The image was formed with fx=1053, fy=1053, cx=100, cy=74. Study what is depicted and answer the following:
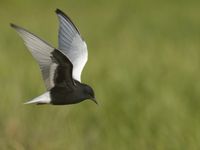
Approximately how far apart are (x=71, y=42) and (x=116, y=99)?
54.0 inches

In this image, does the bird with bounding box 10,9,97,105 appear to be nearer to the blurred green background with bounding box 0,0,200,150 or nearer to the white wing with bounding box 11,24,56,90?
the white wing with bounding box 11,24,56,90

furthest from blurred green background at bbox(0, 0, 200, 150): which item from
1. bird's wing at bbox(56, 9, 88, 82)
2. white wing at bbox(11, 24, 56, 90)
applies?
white wing at bbox(11, 24, 56, 90)

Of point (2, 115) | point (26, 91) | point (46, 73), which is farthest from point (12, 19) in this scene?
point (46, 73)

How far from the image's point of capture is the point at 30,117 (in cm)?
520

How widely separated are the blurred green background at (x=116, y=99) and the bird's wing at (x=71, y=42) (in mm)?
462

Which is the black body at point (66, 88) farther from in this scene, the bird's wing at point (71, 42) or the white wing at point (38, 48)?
the bird's wing at point (71, 42)

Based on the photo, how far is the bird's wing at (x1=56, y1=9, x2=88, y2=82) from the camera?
4551mm

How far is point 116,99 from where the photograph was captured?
595 cm

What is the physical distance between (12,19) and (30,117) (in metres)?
5.66

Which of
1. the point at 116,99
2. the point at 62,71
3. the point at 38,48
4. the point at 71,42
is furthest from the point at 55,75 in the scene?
the point at 116,99

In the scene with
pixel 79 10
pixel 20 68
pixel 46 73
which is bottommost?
pixel 79 10

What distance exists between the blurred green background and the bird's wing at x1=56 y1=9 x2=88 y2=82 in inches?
18.2

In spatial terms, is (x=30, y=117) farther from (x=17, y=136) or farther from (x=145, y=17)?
(x=145, y=17)

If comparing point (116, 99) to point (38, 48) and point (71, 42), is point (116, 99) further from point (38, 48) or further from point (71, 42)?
point (38, 48)
